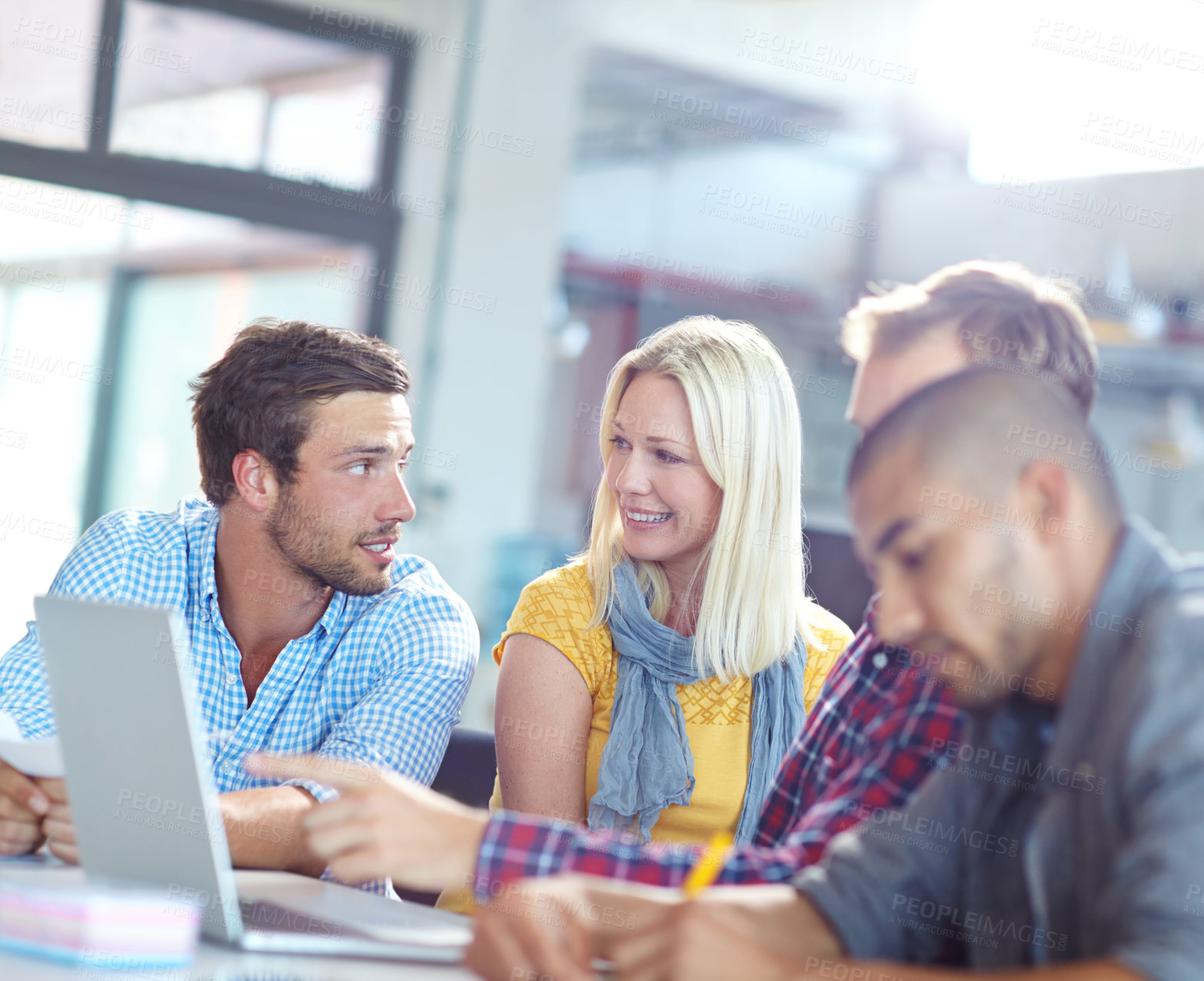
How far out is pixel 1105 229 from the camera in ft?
28.8

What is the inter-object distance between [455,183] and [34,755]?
13.1 ft

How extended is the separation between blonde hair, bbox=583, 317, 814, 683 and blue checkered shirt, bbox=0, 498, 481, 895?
0.30 meters

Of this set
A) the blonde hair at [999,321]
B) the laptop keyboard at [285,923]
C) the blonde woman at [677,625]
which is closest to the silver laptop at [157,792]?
the laptop keyboard at [285,923]

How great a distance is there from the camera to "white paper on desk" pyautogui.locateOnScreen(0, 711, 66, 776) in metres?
1.42

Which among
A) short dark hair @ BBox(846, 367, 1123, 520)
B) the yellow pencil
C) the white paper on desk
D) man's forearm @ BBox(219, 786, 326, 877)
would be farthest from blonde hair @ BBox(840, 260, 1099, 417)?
the white paper on desk

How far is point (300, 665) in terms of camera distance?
2.02m

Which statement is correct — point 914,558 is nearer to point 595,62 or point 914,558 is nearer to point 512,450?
point 512,450

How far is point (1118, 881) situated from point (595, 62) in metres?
5.10

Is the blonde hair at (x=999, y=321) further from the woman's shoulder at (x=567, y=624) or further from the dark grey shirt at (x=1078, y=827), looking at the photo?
the woman's shoulder at (x=567, y=624)

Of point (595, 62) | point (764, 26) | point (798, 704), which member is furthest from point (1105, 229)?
point (798, 704)

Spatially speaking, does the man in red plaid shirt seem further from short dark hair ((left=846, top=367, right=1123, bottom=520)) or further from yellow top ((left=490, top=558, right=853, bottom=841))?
yellow top ((left=490, top=558, right=853, bottom=841))

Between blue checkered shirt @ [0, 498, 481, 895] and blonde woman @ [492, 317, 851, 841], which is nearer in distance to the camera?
blue checkered shirt @ [0, 498, 481, 895]

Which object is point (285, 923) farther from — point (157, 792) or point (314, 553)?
point (314, 553)

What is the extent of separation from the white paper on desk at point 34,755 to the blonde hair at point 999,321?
101cm
